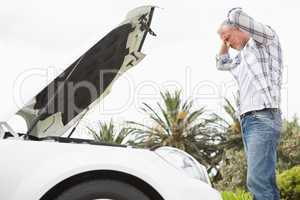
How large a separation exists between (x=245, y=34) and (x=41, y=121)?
1783 millimetres

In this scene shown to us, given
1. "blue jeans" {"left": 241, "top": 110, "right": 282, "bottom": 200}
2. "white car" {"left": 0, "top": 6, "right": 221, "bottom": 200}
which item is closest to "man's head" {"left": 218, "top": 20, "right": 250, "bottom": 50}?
"blue jeans" {"left": 241, "top": 110, "right": 282, "bottom": 200}

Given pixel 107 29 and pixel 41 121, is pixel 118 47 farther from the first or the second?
pixel 41 121

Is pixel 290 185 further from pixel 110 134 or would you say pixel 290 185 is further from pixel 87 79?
pixel 110 134

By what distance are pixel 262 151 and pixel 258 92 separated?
0.43m

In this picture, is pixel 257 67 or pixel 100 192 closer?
pixel 100 192

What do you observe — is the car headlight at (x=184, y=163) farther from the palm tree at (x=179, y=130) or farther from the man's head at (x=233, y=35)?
the palm tree at (x=179, y=130)

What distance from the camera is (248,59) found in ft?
15.5

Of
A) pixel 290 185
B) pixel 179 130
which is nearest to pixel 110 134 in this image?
pixel 179 130

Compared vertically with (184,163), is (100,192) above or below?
below

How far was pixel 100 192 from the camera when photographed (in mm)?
3053

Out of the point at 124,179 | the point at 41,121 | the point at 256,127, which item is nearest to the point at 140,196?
the point at 124,179

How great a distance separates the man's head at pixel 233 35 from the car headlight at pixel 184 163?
143 centimetres

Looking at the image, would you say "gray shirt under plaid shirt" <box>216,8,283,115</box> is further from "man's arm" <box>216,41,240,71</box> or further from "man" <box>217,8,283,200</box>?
"man's arm" <box>216,41,240,71</box>

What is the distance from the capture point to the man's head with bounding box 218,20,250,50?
4762mm
